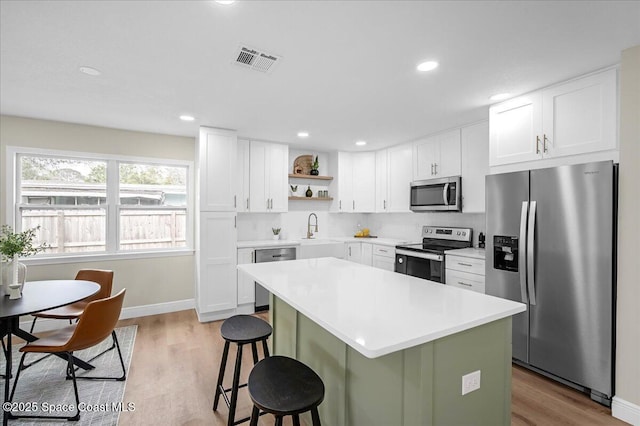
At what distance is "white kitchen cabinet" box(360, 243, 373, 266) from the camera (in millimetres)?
4883

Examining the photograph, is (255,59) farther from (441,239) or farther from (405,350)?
(441,239)

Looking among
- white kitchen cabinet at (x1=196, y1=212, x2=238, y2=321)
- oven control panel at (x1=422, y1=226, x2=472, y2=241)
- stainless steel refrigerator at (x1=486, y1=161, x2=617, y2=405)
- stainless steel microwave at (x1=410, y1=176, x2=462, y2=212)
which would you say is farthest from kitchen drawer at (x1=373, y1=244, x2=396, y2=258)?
white kitchen cabinet at (x1=196, y1=212, x2=238, y2=321)

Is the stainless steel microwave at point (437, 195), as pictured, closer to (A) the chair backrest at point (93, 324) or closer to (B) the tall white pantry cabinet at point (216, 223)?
(B) the tall white pantry cabinet at point (216, 223)

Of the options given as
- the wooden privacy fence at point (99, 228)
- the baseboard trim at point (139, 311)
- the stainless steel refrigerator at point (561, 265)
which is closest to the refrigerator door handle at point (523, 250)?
the stainless steel refrigerator at point (561, 265)

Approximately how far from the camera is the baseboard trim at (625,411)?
1.99 m

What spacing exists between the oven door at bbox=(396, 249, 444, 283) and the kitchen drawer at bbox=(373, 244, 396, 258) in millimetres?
167

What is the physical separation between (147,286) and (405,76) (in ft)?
13.4

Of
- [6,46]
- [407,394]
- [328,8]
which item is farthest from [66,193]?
[407,394]

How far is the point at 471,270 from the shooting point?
3252mm

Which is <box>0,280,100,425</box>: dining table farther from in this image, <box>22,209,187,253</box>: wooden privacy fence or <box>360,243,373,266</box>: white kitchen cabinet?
<box>360,243,373,266</box>: white kitchen cabinet

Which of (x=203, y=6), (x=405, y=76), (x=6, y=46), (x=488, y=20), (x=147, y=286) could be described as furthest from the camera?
(x=147, y=286)

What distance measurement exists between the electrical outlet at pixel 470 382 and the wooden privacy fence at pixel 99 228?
418 cm

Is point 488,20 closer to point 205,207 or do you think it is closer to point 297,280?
point 297,280

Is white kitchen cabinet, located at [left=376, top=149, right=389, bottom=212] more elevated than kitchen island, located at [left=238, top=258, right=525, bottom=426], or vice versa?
white kitchen cabinet, located at [left=376, top=149, right=389, bottom=212]
